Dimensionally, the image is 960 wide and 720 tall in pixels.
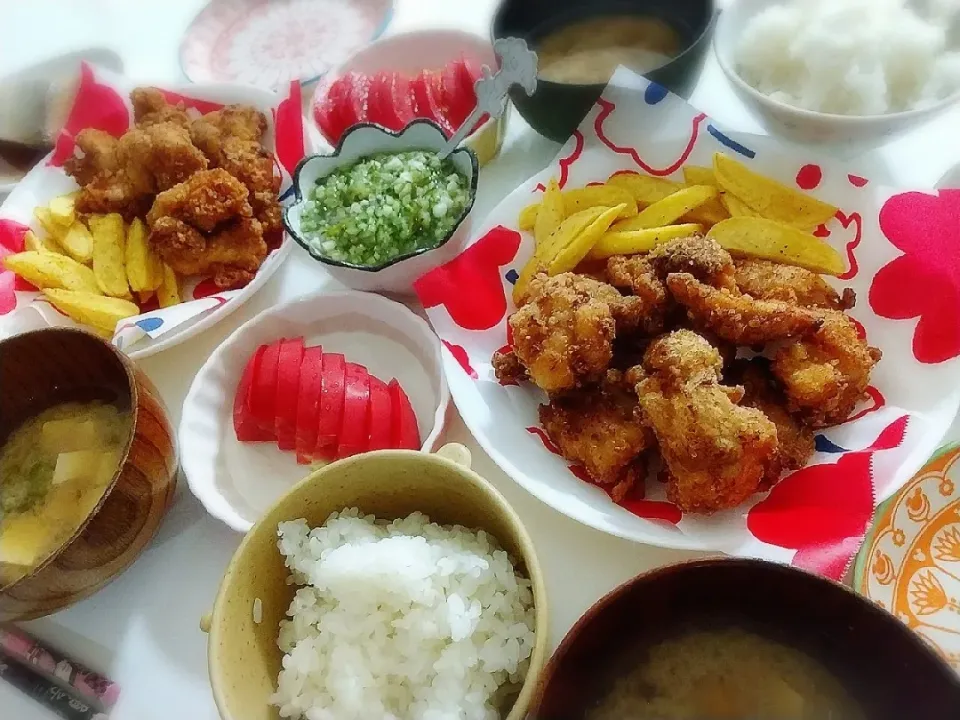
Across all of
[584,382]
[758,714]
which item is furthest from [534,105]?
[758,714]

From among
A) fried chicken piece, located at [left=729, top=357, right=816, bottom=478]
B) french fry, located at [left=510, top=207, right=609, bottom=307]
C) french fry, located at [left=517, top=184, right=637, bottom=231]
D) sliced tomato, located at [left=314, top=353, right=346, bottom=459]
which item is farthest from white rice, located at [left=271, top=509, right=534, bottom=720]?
french fry, located at [left=517, top=184, right=637, bottom=231]

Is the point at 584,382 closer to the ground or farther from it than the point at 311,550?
closer to the ground

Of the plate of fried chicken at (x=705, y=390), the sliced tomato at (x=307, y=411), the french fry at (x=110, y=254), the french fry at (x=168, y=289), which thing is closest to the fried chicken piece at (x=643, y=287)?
the plate of fried chicken at (x=705, y=390)

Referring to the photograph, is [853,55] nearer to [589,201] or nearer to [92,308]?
[589,201]

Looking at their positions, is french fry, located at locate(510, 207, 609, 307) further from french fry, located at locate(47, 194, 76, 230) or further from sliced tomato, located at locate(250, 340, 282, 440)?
french fry, located at locate(47, 194, 76, 230)

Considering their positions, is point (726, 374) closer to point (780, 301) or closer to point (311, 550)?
point (780, 301)

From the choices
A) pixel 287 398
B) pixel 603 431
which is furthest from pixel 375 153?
pixel 603 431

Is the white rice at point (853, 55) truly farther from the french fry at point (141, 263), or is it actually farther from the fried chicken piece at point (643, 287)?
the french fry at point (141, 263)
